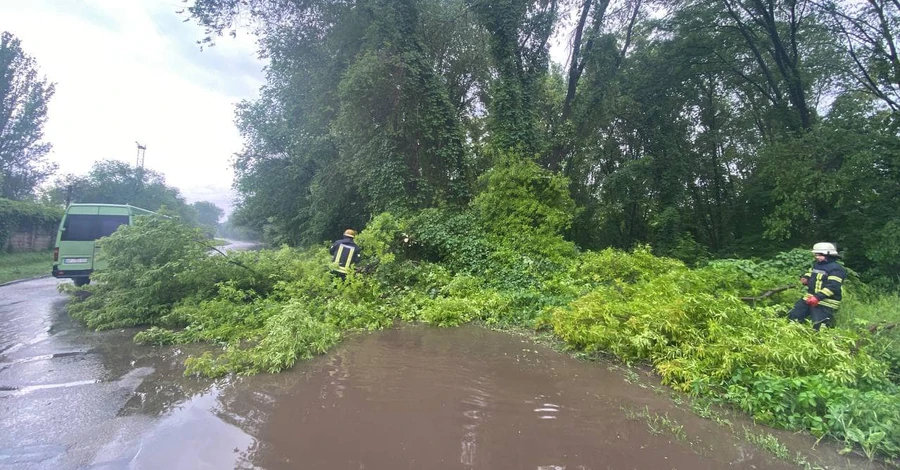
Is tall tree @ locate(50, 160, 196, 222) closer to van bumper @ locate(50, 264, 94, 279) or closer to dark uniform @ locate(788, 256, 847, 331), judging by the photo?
van bumper @ locate(50, 264, 94, 279)

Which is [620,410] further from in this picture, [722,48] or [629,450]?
[722,48]

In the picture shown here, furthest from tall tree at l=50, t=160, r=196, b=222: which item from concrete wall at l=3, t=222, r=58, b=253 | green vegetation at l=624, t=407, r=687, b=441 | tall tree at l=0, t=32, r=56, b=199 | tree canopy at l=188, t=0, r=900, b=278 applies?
green vegetation at l=624, t=407, r=687, b=441

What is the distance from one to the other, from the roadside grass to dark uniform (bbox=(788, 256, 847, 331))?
66.1ft

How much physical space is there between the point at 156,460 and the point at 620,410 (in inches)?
163

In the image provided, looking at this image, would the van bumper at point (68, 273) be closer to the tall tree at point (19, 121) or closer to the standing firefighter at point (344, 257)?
the standing firefighter at point (344, 257)

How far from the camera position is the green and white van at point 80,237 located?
33.0ft

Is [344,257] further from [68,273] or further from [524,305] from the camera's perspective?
[68,273]

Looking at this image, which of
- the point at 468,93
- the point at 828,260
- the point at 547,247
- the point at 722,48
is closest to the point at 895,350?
the point at 828,260

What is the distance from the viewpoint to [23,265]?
17.5m

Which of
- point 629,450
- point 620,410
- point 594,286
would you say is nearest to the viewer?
point 629,450

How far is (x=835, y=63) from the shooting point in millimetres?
14305

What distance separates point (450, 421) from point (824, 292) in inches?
223

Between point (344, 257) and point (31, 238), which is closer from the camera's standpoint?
point (344, 257)

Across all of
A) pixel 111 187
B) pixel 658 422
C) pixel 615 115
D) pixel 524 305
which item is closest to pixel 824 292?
pixel 658 422
